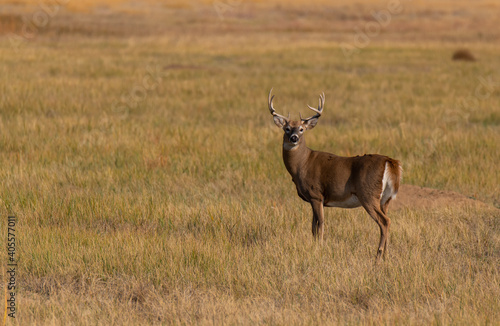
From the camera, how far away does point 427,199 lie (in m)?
9.16

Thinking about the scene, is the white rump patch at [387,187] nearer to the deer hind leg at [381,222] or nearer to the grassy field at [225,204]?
Answer: the deer hind leg at [381,222]

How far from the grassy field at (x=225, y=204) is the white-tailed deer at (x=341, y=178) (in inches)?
18.7

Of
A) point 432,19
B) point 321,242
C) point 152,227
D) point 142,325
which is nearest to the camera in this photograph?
point 142,325

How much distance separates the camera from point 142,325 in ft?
16.6

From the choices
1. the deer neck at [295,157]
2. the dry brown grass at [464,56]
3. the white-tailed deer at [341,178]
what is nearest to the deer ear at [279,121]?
the white-tailed deer at [341,178]

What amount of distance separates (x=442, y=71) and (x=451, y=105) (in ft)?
37.1

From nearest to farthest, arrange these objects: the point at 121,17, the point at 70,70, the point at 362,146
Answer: the point at 362,146
the point at 70,70
the point at 121,17

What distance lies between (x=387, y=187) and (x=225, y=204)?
2.62 meters

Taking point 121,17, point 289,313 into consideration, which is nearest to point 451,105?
point 289,313

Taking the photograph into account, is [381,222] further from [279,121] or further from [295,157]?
[279,121]

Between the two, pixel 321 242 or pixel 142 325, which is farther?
pixel 321 242

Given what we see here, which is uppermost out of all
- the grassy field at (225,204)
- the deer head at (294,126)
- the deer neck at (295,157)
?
the deer head at (294,126)

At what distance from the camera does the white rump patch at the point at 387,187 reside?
6621mm

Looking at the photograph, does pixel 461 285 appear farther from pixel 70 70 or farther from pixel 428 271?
pixel 70 70
